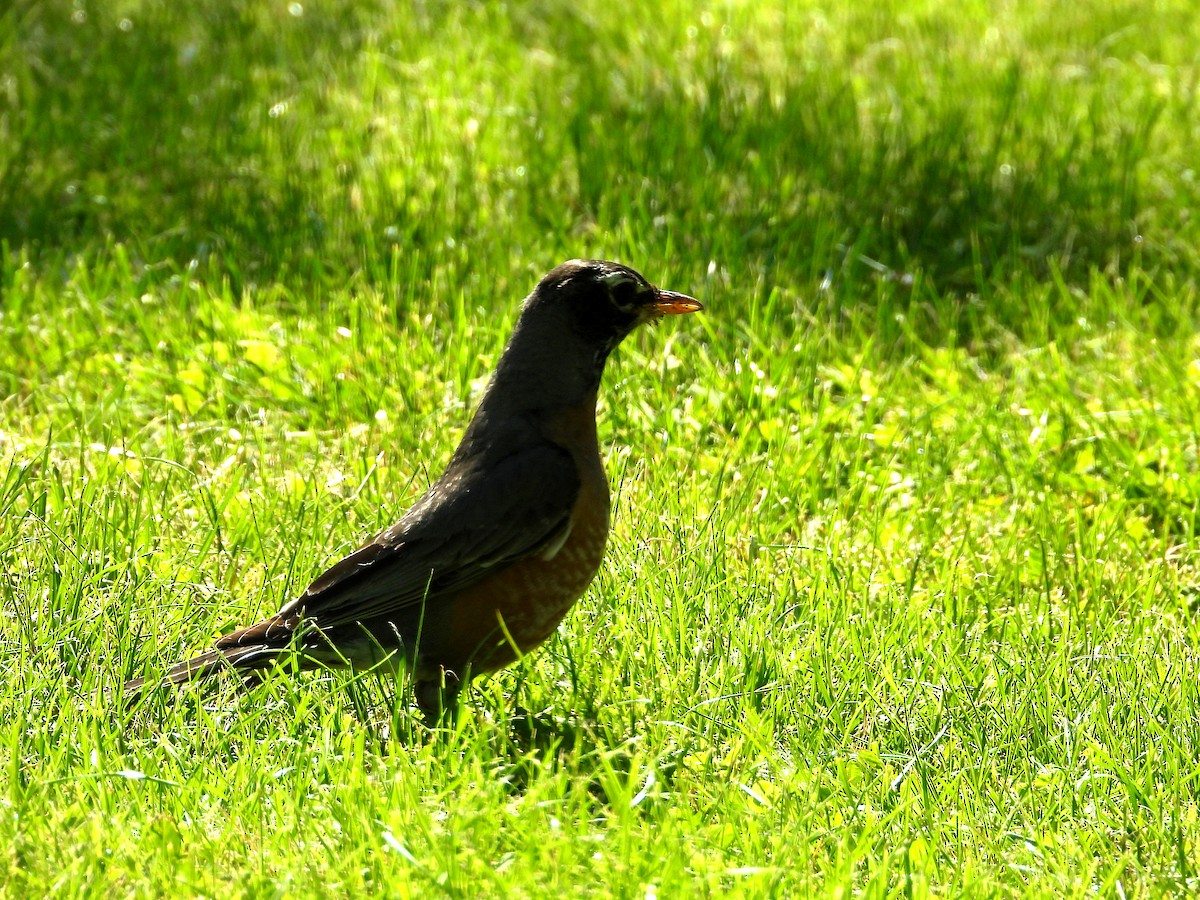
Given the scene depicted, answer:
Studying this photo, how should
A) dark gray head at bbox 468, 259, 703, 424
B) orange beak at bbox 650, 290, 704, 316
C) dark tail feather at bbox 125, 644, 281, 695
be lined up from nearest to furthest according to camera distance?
dark tail feather at bbox 125, 644, 281, 695, dark gray head at bbox 468, 259, 703, 424, orange beak at bbox 650, 290, 704, 316

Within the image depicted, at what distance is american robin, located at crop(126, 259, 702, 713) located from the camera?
381cm

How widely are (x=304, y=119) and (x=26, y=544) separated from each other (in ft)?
11.8

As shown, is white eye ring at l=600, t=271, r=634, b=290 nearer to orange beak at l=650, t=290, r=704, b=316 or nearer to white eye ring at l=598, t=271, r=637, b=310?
white eye ring at l=598, t=271, r=637, b=310

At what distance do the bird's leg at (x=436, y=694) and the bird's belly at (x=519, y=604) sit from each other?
4 centimetres

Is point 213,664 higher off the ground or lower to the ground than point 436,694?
higher

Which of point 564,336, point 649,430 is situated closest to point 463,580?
A: point 564,336

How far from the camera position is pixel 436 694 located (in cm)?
390

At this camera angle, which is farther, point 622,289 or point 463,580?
point 622,289

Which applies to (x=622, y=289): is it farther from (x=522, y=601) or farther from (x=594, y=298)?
(x=522, y=601)

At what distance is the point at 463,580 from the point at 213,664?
2.17ft

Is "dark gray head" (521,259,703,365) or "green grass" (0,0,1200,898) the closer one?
"green grass" (0,0,1200,898)

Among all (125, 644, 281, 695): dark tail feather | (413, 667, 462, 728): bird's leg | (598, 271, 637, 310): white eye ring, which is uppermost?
(598, 271, 637, 310): white eye ring

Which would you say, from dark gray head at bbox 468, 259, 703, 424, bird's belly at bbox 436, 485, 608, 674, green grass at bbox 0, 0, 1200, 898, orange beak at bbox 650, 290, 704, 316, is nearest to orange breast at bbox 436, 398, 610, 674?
bird's belly at bbox 436, 485, 608, 674

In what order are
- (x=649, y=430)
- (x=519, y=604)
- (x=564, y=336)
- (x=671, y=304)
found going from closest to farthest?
(x=519, y=604), (x=564, y=336), (x=671, y=304), (x=649, y=430)
